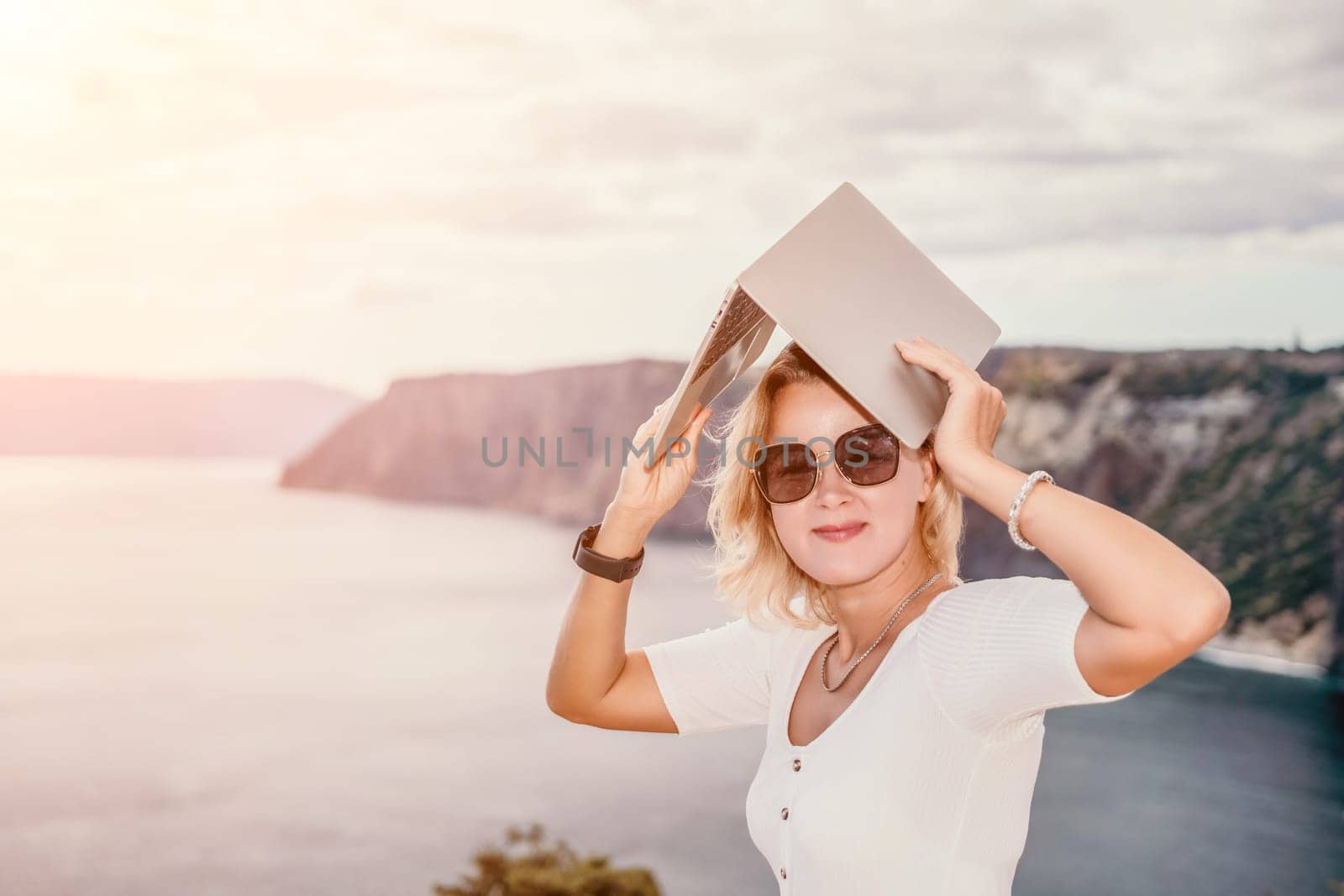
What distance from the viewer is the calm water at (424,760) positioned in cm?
2567

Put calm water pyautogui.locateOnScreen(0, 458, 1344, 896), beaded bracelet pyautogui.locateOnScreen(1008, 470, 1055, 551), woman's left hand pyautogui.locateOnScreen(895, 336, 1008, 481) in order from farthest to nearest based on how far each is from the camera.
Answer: calm water pyautogui.locateOnScreen(0, 458, 1344, 896)
woman's left hand pyautogui.locateOnScreen(895, 336, 1008, 481)
beaded bracelet pyautogui.locateOnScreen(1008, 470, 1055, 551)

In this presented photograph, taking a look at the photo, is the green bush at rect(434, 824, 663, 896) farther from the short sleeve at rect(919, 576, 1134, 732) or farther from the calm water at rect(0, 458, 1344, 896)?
the calm water at rect(0, 458, 1344, 896)

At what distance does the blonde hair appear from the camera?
1549 mm

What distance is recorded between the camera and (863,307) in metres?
1.25

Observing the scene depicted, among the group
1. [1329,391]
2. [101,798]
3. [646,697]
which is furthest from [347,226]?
[646,697]

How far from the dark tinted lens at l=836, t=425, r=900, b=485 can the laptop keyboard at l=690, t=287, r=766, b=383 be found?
21cm

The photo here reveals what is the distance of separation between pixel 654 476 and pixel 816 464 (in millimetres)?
250

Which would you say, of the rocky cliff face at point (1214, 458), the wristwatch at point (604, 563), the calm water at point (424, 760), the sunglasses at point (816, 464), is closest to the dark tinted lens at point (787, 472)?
the sunglasses at point (816, 464)

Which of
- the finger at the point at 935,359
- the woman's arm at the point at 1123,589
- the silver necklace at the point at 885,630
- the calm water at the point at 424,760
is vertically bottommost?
the calm water at the point at 424,760

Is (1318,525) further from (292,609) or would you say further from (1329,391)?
(292,609)

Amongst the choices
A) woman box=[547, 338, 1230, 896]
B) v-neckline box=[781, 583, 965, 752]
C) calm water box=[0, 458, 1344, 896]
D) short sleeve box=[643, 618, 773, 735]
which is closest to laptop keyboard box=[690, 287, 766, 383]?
woman box=[547, 338, 1230, 896]

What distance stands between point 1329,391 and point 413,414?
58.6m

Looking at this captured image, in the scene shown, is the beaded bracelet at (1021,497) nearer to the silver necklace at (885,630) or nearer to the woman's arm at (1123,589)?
the woman's arm at (1123,589)

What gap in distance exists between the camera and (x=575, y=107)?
76.9m
